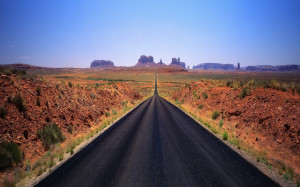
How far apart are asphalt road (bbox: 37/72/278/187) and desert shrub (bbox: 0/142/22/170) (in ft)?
6.64

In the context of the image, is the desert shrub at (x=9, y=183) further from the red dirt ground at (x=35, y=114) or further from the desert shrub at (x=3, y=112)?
the desert shrub at (x=3, y=112)

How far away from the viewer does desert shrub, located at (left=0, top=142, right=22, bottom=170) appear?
571cm

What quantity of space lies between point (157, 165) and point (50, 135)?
6091mm

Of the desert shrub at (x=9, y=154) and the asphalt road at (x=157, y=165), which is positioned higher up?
the desert shrub at (x=9, y=154)

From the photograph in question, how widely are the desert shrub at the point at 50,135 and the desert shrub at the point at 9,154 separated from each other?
1.41 m

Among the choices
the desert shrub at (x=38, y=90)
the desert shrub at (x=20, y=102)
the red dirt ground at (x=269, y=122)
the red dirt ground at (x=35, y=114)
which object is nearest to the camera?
the red dirt ground at (x=35, y=114)

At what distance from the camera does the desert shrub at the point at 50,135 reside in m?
7.93

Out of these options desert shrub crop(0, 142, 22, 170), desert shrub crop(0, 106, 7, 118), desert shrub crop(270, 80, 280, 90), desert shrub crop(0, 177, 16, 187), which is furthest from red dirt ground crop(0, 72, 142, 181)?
desert shrub crop(270, 80, 280, 90)

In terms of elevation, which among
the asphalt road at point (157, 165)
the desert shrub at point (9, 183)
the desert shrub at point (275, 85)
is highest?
the desert shrub at point (275, 85)

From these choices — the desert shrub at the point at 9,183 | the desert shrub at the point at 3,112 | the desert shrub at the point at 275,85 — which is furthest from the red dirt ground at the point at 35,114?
the desert shrub at the point at 275,85

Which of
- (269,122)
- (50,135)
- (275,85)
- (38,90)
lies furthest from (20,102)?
(275,85)

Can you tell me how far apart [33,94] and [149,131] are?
740 cm

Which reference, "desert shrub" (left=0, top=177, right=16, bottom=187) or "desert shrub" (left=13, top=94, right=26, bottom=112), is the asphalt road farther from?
"desert shrub" (left=13, top=94, right=26, bottom=112)

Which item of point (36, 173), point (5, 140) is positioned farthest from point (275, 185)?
point (5, 140)
